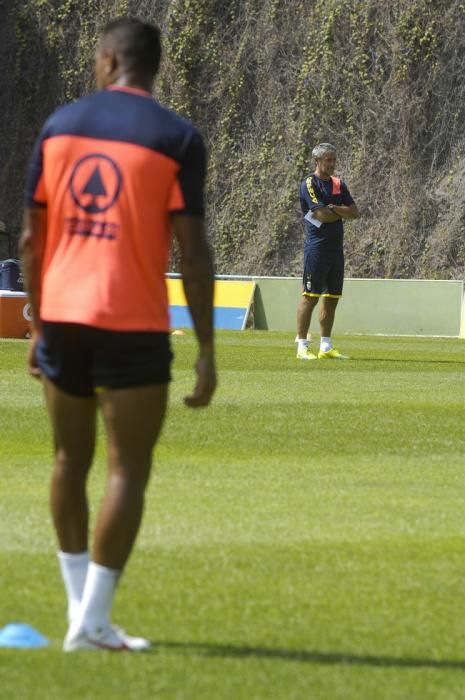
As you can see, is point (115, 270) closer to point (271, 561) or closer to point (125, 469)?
point (125, 469)

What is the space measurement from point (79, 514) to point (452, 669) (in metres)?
1.22

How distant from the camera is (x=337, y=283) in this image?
1872 centimetres

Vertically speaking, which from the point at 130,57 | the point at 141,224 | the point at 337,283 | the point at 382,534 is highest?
the point at 130,57

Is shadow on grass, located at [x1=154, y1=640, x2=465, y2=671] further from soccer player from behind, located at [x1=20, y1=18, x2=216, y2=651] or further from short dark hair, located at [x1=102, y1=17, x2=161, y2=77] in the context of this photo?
short dark hair, located at [x1=102, y1=17, x2=161, y2=77]

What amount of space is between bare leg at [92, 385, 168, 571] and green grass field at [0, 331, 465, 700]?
0.31 m

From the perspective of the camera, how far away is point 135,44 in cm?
490

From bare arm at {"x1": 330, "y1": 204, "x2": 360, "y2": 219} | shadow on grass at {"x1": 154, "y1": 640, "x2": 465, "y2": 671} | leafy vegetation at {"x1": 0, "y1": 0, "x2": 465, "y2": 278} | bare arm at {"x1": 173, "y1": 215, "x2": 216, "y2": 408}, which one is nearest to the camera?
shadow on grass at {"x1": 154, "y1": 640, "x2": 465, "y2": 671}

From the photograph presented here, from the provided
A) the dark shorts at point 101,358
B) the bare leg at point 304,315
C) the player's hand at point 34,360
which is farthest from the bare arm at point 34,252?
the bare leg at point 304,315

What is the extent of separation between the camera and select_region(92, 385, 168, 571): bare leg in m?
4.82

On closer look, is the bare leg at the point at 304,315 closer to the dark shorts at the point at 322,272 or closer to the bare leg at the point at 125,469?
the dark shorts at the point at 322,272

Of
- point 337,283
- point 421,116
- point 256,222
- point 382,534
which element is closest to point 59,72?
point 256,222

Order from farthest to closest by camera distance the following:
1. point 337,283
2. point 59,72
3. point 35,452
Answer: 1. point 59,72
2. point 337,283
3. point 35,452

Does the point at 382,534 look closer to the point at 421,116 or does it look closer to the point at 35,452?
the point at 35,452

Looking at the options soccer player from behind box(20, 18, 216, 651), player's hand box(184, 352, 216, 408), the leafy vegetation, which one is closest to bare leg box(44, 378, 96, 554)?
soccer player from behind box(20, 18, 216, 651)
